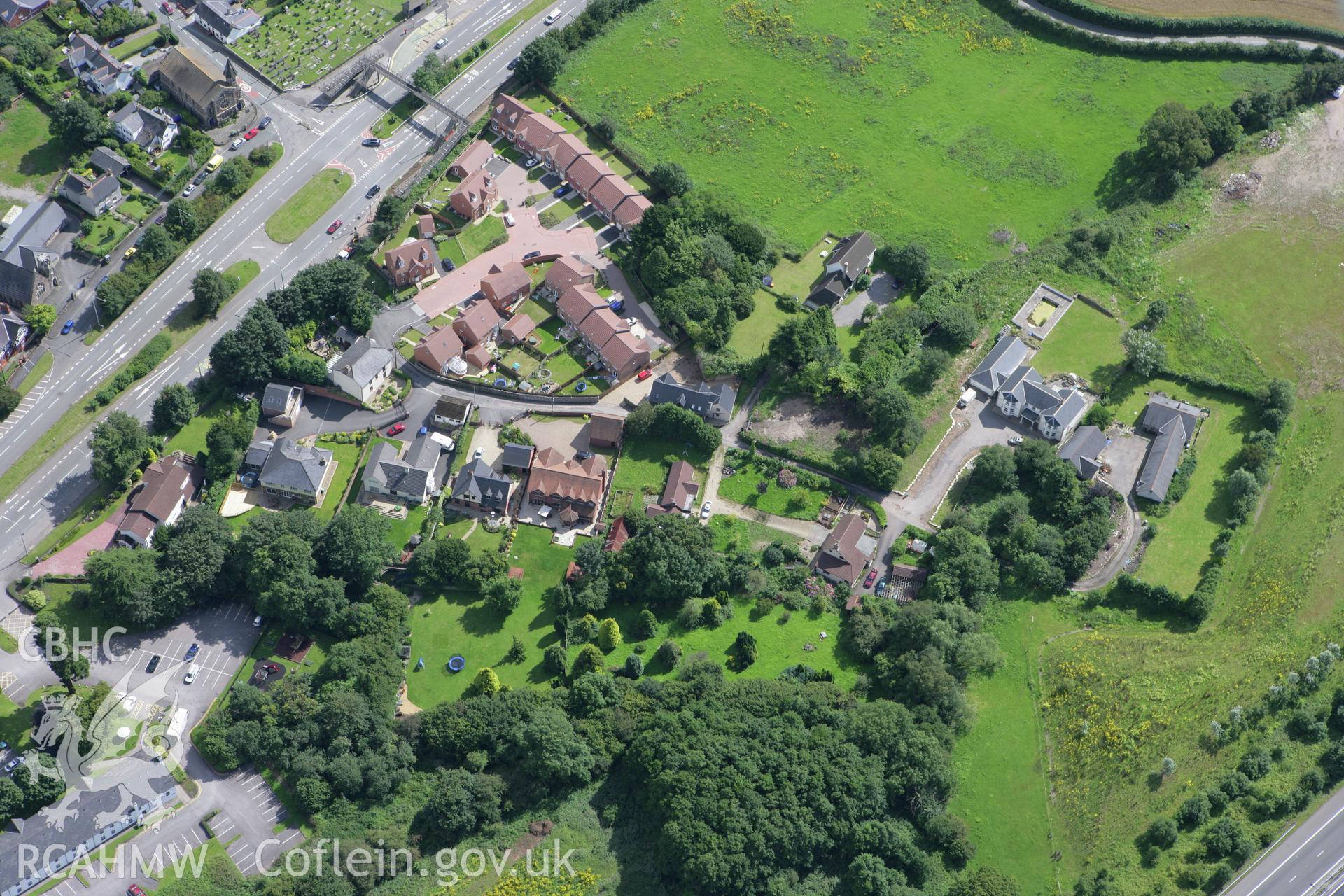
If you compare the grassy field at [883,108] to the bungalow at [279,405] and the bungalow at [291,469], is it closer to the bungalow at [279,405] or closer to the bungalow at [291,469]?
the bungalow at [279,405]

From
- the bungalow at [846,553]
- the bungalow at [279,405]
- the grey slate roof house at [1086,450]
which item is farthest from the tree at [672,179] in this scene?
the grey slate roof house at [1086,450]

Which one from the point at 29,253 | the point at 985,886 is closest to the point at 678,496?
the point at 985,886

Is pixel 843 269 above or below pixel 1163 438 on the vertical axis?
below

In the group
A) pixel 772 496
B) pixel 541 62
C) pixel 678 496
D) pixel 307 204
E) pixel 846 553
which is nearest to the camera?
pixel 846 553

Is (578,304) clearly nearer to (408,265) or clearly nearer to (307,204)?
(408,265)

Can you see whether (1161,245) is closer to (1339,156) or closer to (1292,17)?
(1339,156)

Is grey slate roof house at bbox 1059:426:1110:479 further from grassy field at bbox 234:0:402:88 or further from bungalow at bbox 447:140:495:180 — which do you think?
grassy field at bbox 234:0:402:88

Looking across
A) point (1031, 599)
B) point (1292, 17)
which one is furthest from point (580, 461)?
point (1292, 17)
